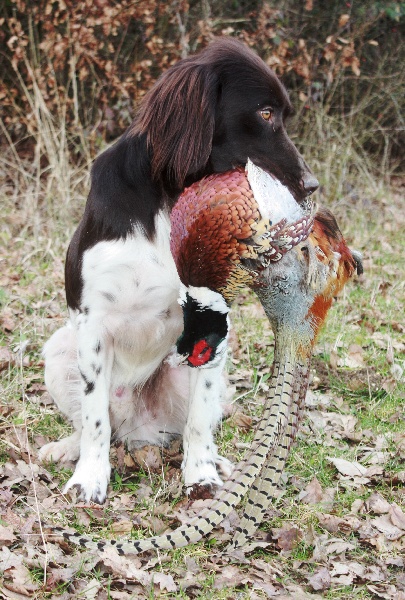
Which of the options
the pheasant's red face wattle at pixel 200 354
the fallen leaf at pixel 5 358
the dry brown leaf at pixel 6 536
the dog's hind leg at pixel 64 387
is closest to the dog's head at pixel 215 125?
the pheasant's red face wattle at pixel 200 354

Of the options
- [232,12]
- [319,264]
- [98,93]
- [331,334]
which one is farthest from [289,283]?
[232,12]

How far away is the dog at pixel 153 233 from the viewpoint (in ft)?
9.28

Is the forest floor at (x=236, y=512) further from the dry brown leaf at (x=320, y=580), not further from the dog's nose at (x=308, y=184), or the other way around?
the dog's nose at (x=308, y=184)

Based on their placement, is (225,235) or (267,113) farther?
(267,113)

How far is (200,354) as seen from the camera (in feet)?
8.91

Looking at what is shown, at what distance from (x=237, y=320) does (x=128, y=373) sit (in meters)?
1.60

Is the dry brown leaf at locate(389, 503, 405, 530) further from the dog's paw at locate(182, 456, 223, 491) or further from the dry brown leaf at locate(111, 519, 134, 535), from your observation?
the dry brown leaf at locate(111, 519, 134, 535)

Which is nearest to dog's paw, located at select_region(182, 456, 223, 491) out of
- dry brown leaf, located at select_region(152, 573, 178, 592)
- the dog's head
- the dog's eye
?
dry brown leaf, located at select_region(152, 573, 178, 592)

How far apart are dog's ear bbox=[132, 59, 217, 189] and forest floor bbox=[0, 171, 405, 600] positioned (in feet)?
3.78

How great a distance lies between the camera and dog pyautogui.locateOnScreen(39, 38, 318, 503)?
111 inches

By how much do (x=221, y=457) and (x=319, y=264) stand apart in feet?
3.47

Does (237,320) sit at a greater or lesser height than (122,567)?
lesser

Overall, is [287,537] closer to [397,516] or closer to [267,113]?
[397,516]

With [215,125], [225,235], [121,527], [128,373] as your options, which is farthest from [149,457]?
[215,125]
